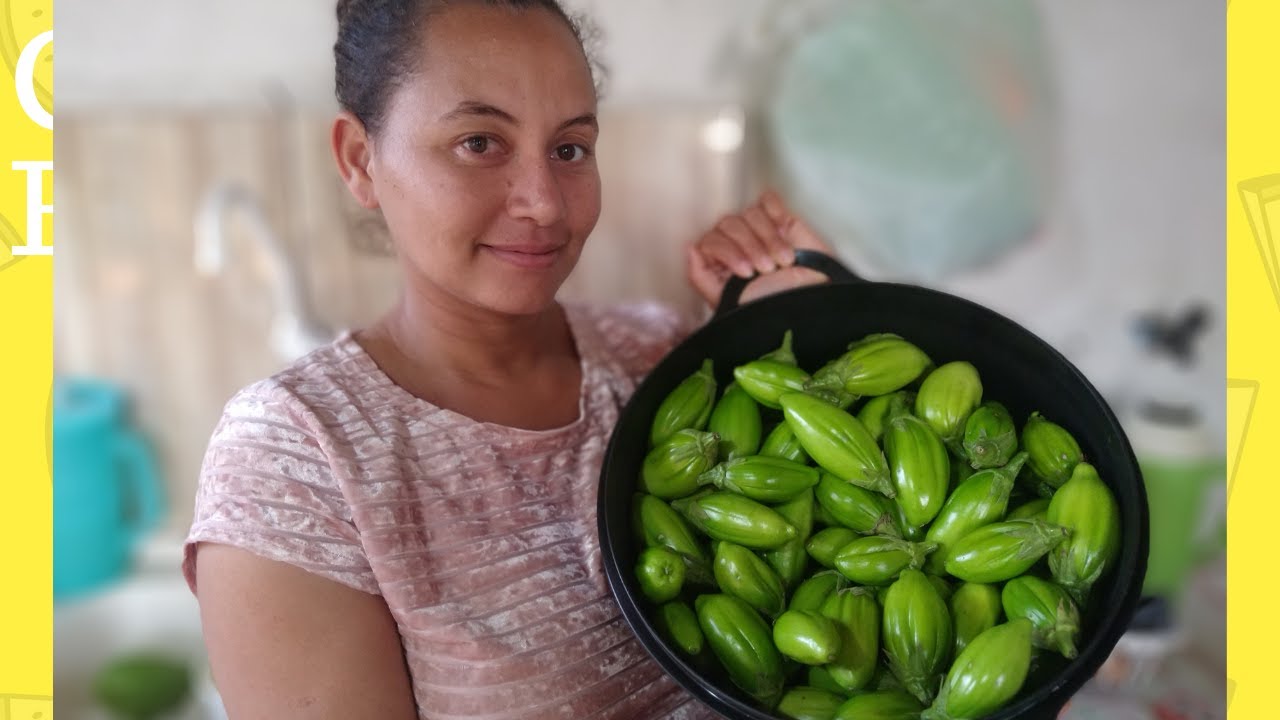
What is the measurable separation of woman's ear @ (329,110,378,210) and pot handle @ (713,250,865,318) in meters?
0.28

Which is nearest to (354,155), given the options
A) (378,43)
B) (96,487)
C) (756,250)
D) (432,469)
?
(378,43)

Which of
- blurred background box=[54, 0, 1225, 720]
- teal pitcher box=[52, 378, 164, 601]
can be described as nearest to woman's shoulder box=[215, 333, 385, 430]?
blurred background box=[54, 0, 1225, 720]

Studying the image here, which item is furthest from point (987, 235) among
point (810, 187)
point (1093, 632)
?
point (1093, 632)

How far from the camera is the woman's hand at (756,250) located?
77 centimetres

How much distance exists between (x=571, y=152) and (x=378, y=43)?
0.15m

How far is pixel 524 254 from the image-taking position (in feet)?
1.93

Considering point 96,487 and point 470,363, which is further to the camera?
point 96,487

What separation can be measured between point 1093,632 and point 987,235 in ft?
2.81

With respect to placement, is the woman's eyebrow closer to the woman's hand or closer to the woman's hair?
the woman's hair

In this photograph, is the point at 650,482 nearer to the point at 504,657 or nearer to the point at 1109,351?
the point at 504,657

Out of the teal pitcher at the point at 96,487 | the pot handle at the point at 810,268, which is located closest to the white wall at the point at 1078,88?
the teal pitcher at the point at 96,487

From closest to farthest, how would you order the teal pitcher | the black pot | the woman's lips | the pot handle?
the black pot → the woman's lips → the pot handle → the teal pitcher

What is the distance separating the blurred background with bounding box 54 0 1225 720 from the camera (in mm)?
1155
